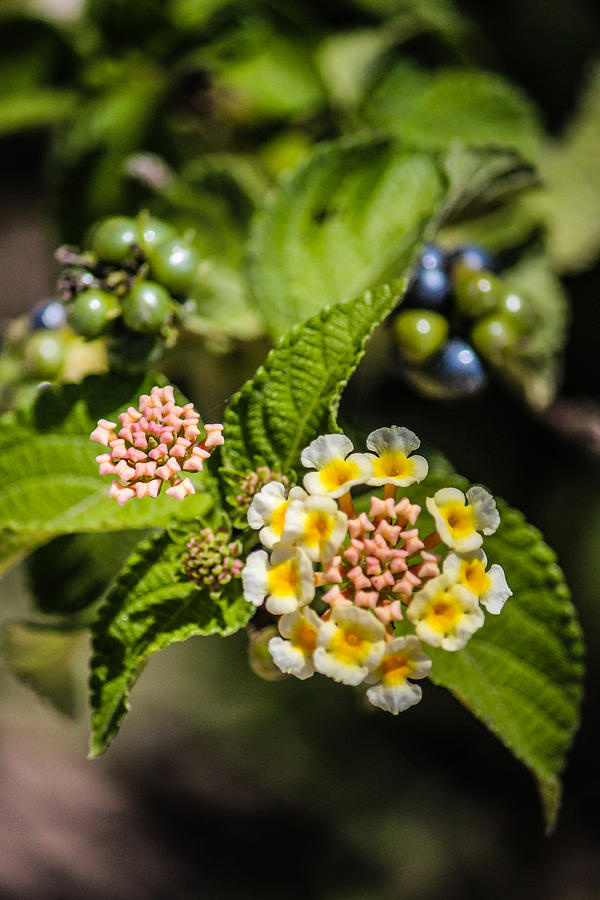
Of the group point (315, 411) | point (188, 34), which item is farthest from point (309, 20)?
point (315, 411)

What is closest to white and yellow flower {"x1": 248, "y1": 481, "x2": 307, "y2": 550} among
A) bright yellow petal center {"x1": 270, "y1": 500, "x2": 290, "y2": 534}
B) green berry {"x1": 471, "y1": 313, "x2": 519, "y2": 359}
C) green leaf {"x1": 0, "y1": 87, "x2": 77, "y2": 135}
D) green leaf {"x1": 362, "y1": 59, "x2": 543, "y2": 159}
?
bright yellow petal center {"x1": 270, "y1": 500, "x2": 290, "y2": 534}

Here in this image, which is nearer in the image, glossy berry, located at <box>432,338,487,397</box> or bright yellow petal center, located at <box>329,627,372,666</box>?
bright yellow petal center, located at <box>329,627,372,666</box>

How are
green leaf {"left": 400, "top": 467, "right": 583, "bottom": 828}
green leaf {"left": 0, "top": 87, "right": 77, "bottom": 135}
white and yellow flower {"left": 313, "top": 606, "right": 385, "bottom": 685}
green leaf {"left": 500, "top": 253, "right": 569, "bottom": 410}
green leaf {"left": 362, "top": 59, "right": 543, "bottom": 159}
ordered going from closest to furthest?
white and yellow flower {"left": 313, "top": 606, "right": 385, "bottom": 685}, green leaf {"left": 400, "top": 467, "right": 583, "bottom": 828}, green leaf {"left": 500, "top": 253, "right": 569, "bottom": 410}, green leaf {"left": 362, "top": 59, "right": 543, "bottom": 159}, green leaf {"left": 0, "top": 87, "right": 77, "bottom": 135}

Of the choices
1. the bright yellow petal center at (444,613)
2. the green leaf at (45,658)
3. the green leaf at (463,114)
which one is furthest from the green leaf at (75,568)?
the green leaf at (463,114)

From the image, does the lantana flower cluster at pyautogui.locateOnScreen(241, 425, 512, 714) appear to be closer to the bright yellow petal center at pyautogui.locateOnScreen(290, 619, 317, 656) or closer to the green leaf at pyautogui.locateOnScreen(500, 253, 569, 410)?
the bright yellow petal center at pyautogui.locateOnScreen(290, 619, 317, 656)

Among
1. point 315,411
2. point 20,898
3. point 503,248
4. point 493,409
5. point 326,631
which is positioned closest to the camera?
point 326,631

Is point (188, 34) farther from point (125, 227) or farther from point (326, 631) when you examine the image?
point (326, 631)

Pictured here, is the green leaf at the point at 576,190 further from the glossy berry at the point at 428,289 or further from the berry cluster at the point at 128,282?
the berry cluster at the point at 128,282
